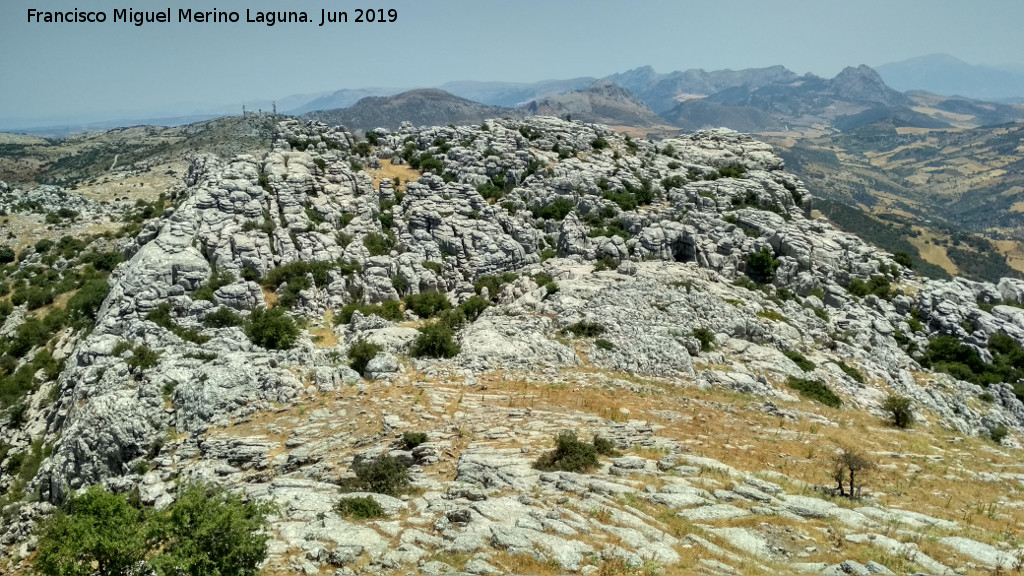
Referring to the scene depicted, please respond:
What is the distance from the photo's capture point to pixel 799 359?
34219 mm

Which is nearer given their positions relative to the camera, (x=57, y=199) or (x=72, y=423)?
(x=72, y=423)

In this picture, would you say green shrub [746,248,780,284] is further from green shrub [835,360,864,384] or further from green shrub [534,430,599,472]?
green shrub [534,430,599,472]

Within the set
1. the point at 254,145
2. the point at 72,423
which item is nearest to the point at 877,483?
the point at 72,423

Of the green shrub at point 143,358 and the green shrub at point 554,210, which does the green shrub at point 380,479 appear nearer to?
the green shrub at point 143,358

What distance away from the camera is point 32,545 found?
60.6ft

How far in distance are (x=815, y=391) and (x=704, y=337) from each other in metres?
7.27

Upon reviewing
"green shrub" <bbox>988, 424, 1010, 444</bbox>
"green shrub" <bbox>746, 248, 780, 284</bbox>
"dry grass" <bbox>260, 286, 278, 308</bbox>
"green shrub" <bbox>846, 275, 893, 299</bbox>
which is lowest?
"green shrub" <bbox>988, 424, 1010, 444</bbox>

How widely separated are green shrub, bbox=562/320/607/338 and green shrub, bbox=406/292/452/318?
439 inches

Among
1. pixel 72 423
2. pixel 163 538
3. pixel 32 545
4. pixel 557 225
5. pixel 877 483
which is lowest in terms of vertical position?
pixel 32 545

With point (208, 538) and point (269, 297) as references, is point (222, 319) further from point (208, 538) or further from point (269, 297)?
point (208, 538)

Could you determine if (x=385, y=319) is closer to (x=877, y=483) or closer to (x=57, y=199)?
(x=877, y=483)

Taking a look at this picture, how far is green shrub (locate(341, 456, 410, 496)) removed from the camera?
16625 mm

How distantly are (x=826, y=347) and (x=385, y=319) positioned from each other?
33595 millimetres

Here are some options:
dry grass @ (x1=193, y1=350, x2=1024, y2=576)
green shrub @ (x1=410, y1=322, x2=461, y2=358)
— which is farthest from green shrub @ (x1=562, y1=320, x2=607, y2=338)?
green shrub @ (x1=410, y1=322, x2=461, y2=358)
